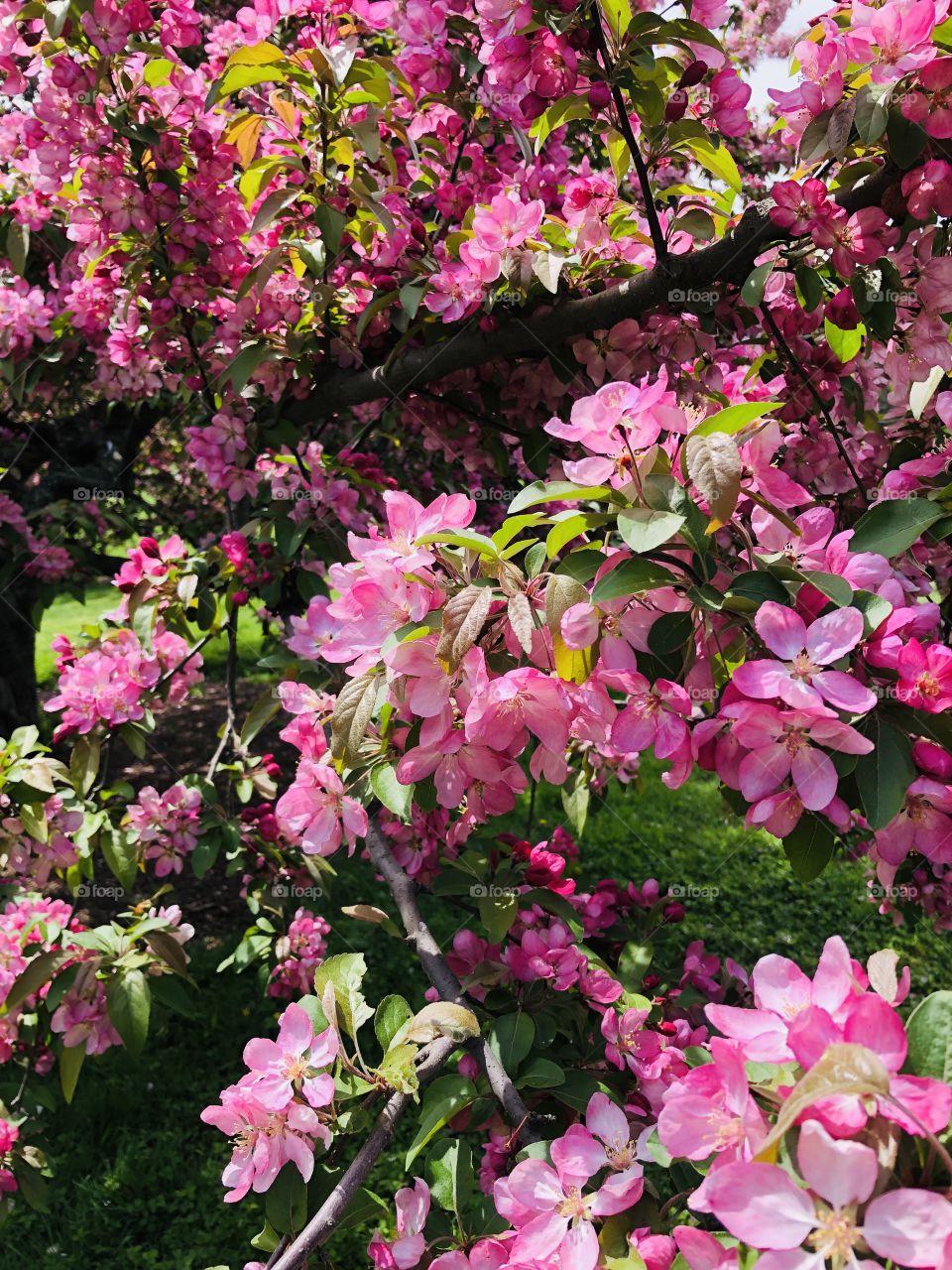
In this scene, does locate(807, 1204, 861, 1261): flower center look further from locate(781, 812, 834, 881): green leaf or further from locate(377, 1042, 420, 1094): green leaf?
locate(377, 1042, 420, 1094): green leaf

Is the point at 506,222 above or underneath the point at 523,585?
above

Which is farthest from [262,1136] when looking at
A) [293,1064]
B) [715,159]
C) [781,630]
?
[715,159]

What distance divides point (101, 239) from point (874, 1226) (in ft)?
7.00

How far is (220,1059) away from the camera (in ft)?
10.8

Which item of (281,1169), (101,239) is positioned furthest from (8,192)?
(281,1169)

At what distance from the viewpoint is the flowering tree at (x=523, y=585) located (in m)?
0.79

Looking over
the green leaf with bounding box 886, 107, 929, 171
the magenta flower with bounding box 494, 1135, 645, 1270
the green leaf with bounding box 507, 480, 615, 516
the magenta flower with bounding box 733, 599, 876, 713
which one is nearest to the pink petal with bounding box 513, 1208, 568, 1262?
the magenta flower with bounding box 494, 1135, 645, 1270

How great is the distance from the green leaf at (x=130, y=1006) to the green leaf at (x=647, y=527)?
4.70 feet

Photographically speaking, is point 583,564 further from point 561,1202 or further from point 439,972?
point 439,972

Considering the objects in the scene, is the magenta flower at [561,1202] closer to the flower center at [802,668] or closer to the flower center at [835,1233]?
the flower center at [835,1233]

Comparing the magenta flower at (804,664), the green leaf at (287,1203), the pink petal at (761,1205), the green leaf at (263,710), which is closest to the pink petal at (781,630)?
the magenta flower at (804,664)

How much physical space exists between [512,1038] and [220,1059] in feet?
8.01

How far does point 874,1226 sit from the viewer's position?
510mm

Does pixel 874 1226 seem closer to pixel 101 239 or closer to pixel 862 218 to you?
pixel 862 218
